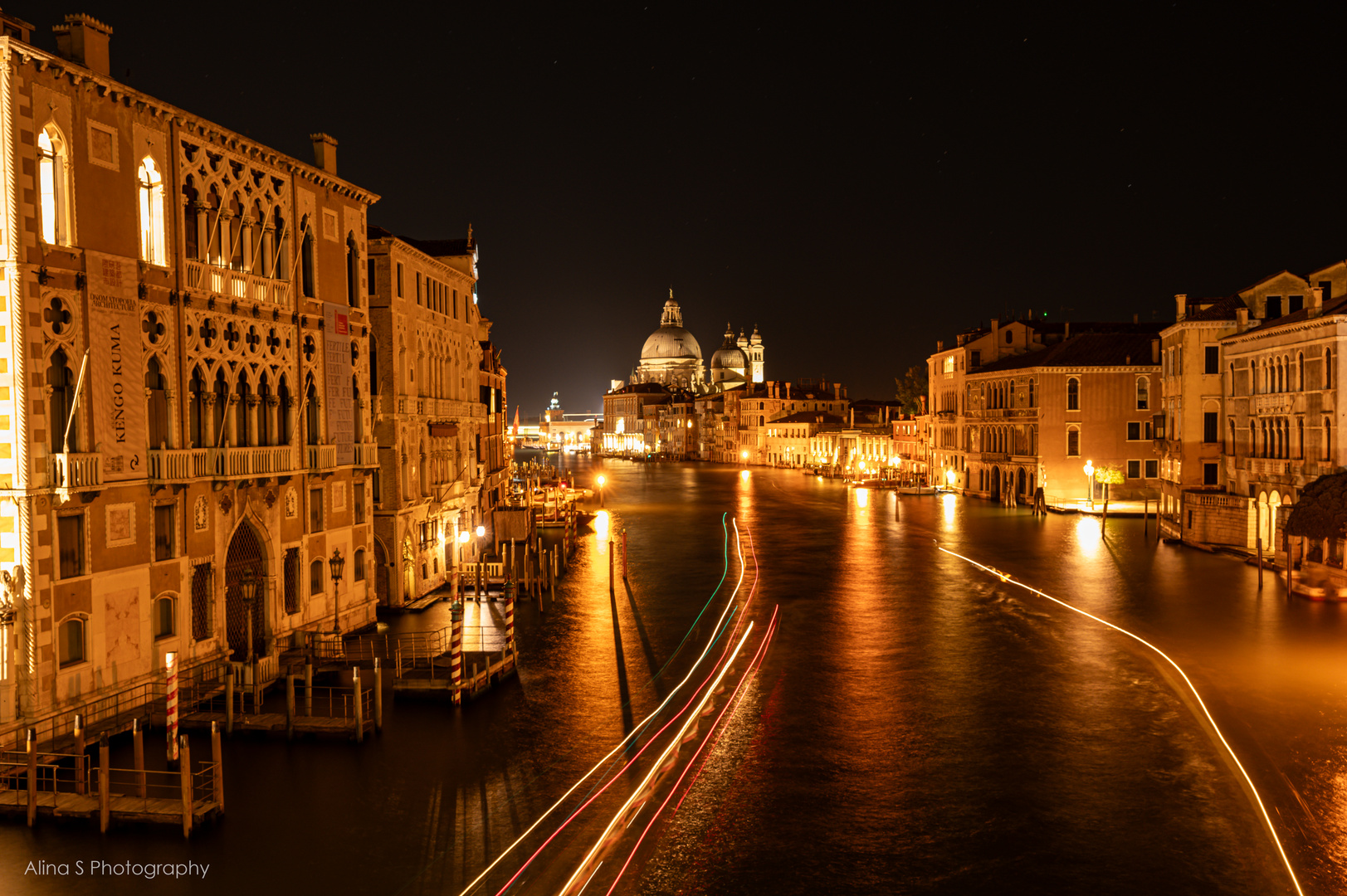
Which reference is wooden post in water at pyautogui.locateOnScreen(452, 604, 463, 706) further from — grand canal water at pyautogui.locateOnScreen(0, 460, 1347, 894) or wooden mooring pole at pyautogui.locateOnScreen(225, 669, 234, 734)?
wooden mooring pole at pyautogui.locateOnScreen(225, 669, 234, 734)

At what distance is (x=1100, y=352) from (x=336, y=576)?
58.3 m

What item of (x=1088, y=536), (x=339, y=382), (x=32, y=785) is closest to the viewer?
(x=32, y=785)

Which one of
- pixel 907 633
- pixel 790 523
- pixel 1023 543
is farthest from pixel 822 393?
pixel 907 633

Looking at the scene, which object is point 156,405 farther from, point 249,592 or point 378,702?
point 378,702

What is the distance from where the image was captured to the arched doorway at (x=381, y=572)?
30266 mm

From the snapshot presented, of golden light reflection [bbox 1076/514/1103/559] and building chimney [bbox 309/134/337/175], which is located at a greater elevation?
building chimney [bbox 309/134/337/175]

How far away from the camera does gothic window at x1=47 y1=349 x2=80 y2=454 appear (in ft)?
57.8

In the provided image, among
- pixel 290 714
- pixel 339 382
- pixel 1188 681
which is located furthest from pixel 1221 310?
pixel 290 714

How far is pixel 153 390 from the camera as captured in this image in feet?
65.4

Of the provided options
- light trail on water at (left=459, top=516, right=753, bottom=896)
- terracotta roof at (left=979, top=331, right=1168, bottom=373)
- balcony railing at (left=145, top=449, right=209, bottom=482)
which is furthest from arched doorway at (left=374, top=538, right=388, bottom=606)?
terracotta roof at (left=979, top=331, right=1168, bottom=373)

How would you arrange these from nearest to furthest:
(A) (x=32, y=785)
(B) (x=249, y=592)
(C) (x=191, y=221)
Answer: (A) (x=32, y=785) < (B) (x=249, y=592) < (C) (x=191, y=221)

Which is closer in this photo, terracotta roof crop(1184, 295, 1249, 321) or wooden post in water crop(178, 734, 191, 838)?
wooden post in water crop(178, 734, 191, 838)

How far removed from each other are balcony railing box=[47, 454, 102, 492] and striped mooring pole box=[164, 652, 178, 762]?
378cm

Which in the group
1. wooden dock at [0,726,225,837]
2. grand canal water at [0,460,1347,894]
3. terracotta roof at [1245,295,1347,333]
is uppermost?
terracotta roof at [1245,295,1347,333]
